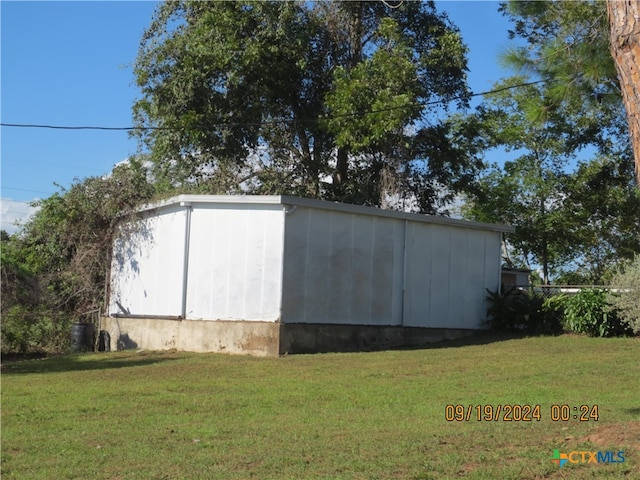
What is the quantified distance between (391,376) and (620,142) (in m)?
17.5

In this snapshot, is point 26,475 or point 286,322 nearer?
point 26,475

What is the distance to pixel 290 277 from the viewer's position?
632 inches

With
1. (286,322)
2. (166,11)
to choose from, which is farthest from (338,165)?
(286,322)

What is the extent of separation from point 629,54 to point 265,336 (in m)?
10.8

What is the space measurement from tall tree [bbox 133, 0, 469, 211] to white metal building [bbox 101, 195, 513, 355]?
393cm

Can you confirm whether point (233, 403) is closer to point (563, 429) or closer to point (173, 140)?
point (563, 429)

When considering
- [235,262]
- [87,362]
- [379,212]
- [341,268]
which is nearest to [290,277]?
[235,262]

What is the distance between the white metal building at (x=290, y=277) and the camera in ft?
52.6

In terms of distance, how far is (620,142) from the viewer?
86.2 feet

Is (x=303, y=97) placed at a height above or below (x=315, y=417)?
above

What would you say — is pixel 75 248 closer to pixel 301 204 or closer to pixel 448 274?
pixel 301 204

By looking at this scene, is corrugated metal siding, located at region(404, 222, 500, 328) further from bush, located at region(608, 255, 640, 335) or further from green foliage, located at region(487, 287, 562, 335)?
bush, located at region(608, 255, 640, 335)

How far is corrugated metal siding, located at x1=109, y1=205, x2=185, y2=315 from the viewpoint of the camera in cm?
1741

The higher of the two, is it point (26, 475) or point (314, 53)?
point (314, 53)
